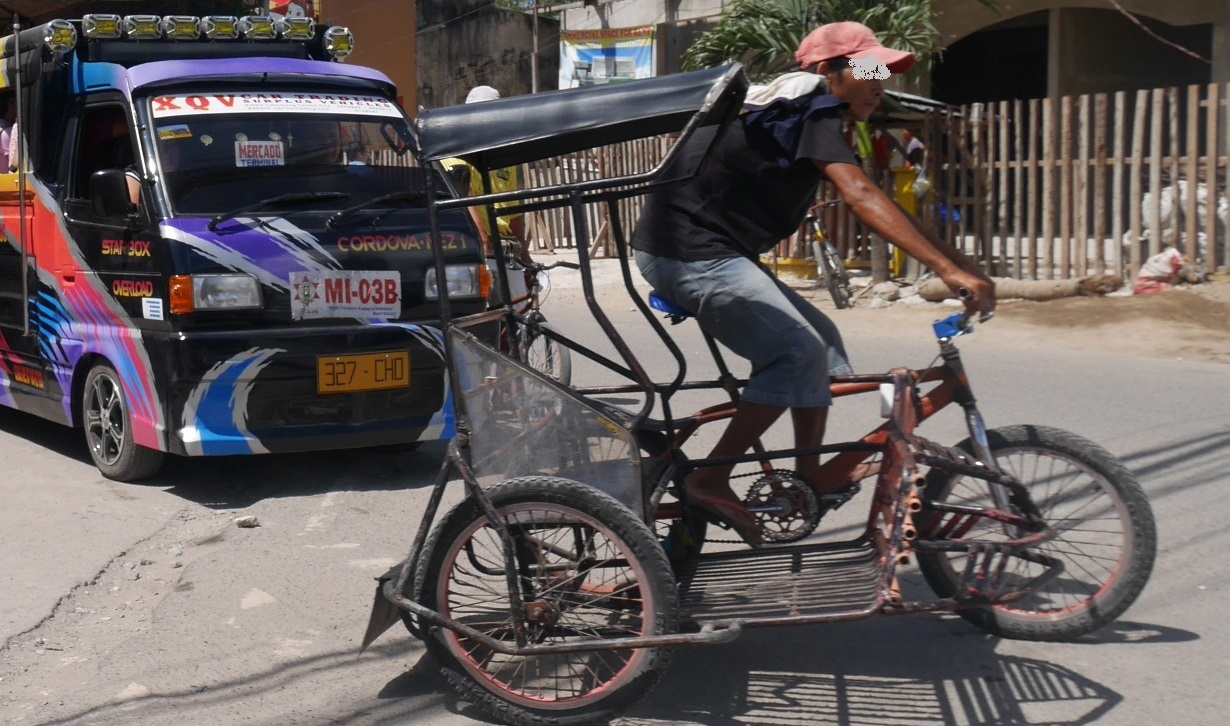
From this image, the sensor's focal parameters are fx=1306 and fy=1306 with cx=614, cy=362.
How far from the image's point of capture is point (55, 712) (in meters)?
3.86

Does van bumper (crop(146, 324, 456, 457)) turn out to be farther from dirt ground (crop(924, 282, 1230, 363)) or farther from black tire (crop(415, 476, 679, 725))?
dirt ground (crop(924, 282, 1230, 363))

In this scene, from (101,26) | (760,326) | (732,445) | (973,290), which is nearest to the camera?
(973,290)

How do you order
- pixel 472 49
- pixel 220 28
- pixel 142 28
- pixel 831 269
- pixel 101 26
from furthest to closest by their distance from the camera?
pixel 472 49 → pixel 831 269 → pixel 220 28 → pixel 142 28 → pixel 101 26

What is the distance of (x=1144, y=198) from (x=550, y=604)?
10.2 metres

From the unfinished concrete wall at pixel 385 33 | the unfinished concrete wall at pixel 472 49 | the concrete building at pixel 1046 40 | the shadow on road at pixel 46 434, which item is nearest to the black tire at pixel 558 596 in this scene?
the shadow on road at pixel 46 434

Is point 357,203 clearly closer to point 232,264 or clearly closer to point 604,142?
point 232,264

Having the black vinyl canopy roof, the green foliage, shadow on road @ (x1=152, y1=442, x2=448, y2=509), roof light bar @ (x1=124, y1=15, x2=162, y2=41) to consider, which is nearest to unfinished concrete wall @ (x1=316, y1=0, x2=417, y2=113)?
the green foliage

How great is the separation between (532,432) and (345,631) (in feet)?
4.01

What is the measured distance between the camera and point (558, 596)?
3.68 meters

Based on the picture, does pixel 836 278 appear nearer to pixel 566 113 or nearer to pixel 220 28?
pixel 220 28

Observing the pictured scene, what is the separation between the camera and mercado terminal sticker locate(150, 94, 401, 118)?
6.39 m

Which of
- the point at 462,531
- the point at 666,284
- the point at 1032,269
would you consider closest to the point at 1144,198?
the point at 1032,269

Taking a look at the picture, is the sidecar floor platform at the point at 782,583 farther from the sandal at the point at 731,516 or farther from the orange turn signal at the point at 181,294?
the orange turn signal at the point at 181,294

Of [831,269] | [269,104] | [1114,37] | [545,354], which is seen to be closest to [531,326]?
[545,354]
